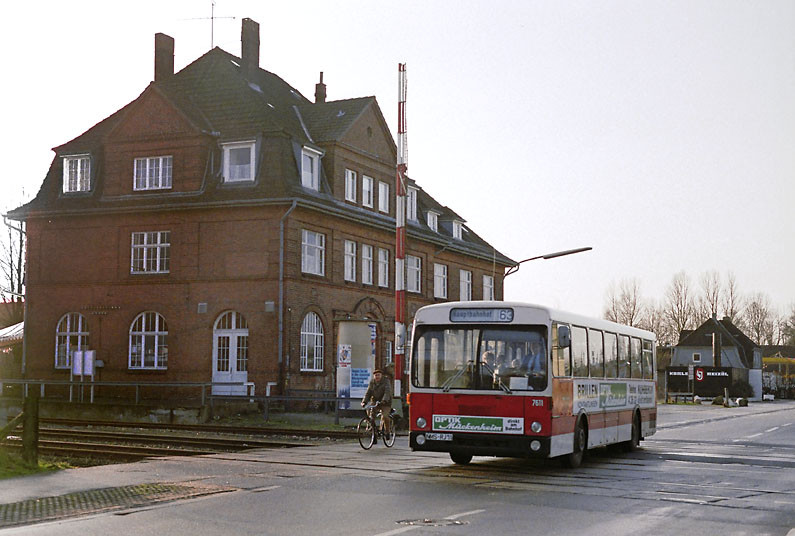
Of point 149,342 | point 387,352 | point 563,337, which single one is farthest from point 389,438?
point 387,352

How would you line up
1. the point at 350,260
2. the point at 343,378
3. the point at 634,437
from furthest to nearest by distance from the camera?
the point at 350,260, the point at 343,378, the point at 634,437

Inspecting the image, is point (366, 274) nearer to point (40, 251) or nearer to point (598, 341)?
point (40, 251)

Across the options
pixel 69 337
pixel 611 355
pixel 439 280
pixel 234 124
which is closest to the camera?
pixel 611 355

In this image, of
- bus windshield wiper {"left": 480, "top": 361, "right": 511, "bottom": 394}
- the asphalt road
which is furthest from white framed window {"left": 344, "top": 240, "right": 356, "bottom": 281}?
bus windshield wiper {"left": 480, "top": 361, "right": 511, "bottom": 394}

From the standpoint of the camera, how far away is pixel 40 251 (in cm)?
4444

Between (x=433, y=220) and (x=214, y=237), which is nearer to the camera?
(x=214, y=237)

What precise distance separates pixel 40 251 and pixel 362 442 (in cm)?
2698

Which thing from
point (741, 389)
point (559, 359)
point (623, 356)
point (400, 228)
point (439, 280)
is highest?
point (439, 280)

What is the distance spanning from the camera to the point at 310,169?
42.7m

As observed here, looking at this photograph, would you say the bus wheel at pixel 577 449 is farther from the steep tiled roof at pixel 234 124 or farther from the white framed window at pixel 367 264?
the white framed window at pixel 367 264

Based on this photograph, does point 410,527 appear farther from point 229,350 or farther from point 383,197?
point 383,197

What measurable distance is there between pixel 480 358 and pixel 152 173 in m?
28.8

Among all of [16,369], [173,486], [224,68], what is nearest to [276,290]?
[224,68]

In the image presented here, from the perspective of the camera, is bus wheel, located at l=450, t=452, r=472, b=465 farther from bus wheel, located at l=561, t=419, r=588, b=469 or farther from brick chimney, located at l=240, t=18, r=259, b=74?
brick chimney, located at l=240, t=18, r=259, b=74
